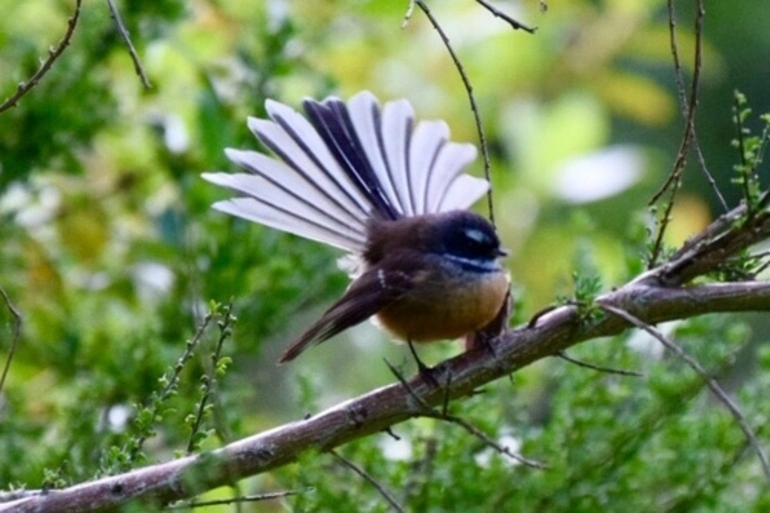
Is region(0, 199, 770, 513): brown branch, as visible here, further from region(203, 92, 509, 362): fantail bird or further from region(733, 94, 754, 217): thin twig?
region(203, 92, 509, 362): fantail bird

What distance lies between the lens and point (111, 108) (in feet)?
11.3

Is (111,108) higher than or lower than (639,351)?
higher

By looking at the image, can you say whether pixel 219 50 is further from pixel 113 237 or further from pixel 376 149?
pixel 376 149

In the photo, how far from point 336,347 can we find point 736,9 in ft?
10.9

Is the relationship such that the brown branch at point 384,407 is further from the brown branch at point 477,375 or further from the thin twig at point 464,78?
the thin twig at point 464,78

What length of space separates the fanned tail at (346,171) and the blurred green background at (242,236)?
0.73 feet

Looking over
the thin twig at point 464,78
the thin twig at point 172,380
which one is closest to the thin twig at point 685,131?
the thin twig at point 464,78

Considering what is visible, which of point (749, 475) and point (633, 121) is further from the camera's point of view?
point (633, 121)

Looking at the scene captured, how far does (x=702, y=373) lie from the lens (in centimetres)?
171

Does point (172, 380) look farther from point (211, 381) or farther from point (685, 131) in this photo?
point (685, 131)

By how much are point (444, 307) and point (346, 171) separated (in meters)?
0.38

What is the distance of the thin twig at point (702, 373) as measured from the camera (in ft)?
5.67

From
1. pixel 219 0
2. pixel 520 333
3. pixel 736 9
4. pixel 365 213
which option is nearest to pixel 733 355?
pixel 365 213

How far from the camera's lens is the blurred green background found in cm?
295
